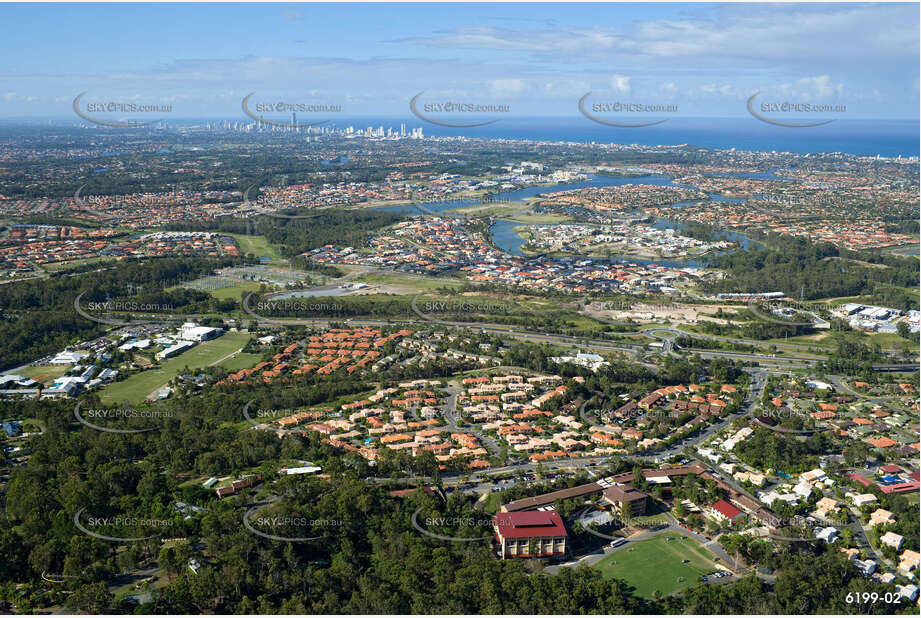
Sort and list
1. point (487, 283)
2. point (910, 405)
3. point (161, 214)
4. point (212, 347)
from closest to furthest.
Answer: point (910, 405) → point (212, 347) → point (487, 283) → point (161, 214)

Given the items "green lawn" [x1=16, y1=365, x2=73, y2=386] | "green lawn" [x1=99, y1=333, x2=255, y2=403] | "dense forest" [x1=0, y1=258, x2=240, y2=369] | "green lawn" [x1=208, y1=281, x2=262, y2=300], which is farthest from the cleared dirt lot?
"green lawn" [x1=16, y1=365, x2=73, y2=386]

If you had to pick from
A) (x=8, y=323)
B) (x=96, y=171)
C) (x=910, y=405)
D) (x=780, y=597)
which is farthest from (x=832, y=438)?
(x=96, y=171)

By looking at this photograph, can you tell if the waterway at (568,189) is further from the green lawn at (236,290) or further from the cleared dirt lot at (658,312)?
the green lawn at (236,290)

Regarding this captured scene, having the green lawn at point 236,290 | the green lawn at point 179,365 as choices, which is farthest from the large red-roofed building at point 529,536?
the green lawn at point 236,290

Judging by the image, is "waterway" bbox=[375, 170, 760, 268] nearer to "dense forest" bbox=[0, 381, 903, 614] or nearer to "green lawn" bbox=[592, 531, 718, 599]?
"green lawn" bbox=[592, 531, 718, 599]

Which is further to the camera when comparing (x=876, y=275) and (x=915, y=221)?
(x=915, y=221)

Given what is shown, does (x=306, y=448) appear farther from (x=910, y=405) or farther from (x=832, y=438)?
(x=910, y=405)

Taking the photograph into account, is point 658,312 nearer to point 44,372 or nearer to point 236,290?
point 236,290
